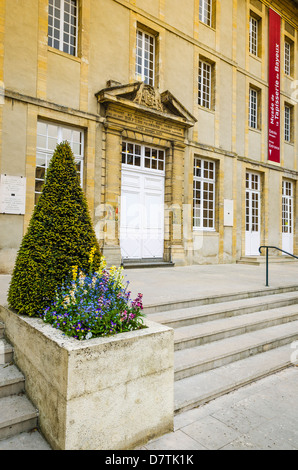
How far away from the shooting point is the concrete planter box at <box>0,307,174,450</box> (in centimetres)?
204

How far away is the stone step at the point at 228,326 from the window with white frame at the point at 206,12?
1051cm

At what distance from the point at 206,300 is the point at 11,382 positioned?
3020 mm

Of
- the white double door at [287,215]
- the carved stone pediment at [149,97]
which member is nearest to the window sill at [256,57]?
the white double door at [287,215]

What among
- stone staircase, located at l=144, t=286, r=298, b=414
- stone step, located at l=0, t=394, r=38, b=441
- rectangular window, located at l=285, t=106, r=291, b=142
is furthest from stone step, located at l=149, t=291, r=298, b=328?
rectangular window, located at l=285, t=106, r=291, b=142

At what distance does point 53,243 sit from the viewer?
9.61 ft

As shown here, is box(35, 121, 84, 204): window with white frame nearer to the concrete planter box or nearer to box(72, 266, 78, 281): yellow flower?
box(72, 266, 78, 281): yellow flower

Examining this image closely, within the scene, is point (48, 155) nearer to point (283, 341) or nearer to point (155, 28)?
point (155, 28)

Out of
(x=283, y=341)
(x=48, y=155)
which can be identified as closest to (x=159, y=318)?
(x=283, y=341)

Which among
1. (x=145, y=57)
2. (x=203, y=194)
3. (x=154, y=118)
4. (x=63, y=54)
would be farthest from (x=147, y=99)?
(x=203, y=194)

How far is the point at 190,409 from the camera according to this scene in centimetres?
276

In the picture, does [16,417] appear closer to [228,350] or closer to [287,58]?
[228,350]

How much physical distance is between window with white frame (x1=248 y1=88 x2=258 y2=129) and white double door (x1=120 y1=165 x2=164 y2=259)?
5.40m
